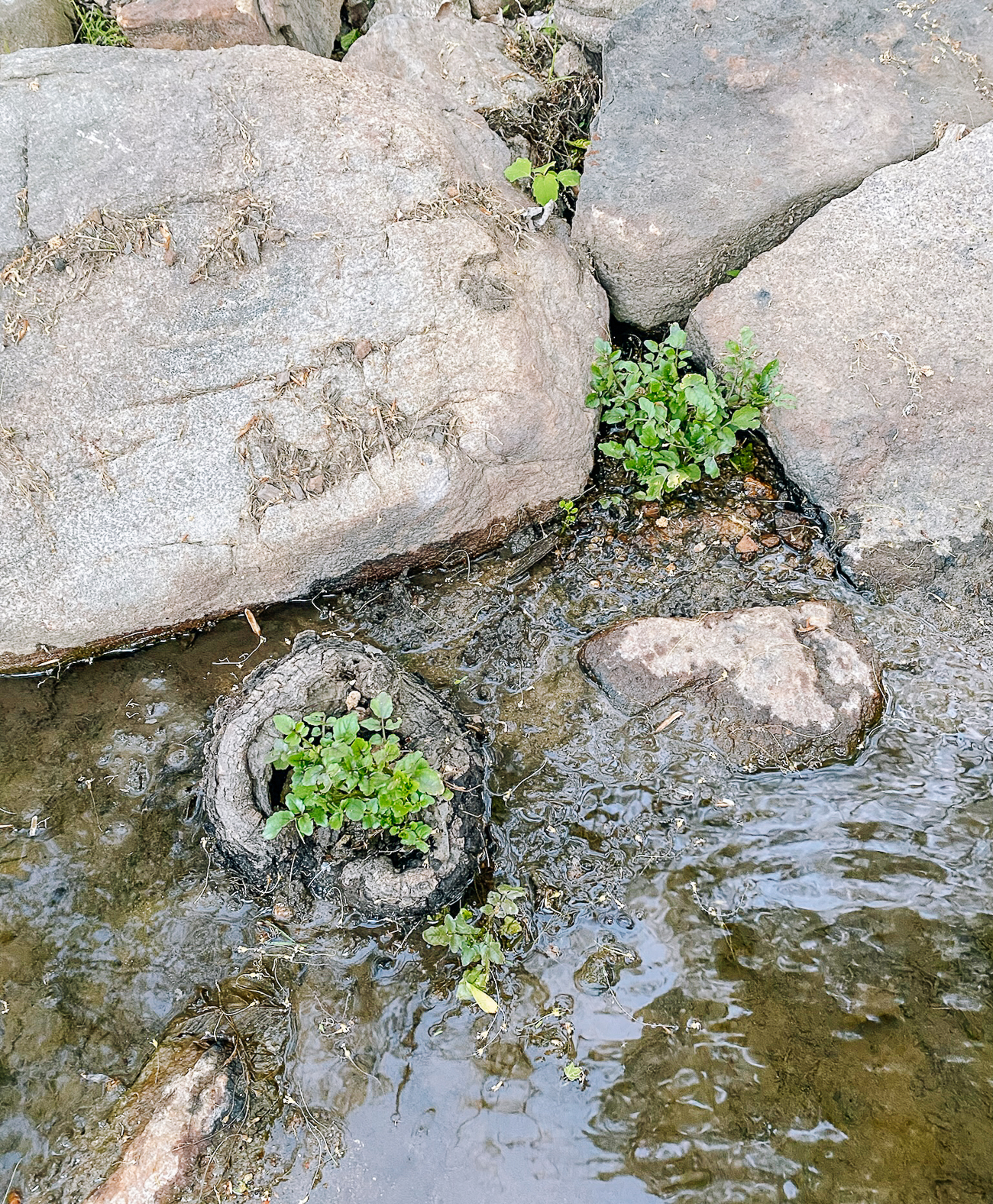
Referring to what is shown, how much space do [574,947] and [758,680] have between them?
4.41 feet

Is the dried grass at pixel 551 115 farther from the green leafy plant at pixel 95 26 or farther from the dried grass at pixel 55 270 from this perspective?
the green leafy plant at pixel 95 26

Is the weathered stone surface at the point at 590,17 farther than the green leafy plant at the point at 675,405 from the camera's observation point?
Yes

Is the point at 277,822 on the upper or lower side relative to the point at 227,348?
lower

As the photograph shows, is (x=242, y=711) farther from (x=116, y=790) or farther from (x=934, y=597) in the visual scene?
(x=934, y=597)

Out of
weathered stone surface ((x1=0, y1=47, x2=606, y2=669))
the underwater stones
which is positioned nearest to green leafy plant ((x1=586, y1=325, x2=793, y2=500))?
weathered stone surface ((x1=0, y1=47, x2=606, y2=669))

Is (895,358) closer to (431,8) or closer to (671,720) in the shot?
(671,720)

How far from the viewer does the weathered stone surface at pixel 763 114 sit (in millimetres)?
4020

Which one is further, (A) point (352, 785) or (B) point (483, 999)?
(B) point (483, 999)

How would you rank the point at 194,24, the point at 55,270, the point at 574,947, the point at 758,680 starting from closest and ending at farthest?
1. the point at 574,947
2. the point at 758,680
3. the point at 55,270
4. the point at 194,24

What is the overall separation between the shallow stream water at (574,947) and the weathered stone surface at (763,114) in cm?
173

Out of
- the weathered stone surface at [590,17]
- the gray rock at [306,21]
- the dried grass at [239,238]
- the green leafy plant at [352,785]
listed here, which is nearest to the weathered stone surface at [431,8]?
the gray rock at [306,21]

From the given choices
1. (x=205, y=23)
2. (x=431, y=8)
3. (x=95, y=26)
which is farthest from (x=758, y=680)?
(x=95, y=26)

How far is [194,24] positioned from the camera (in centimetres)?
440

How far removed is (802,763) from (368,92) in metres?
3.79
